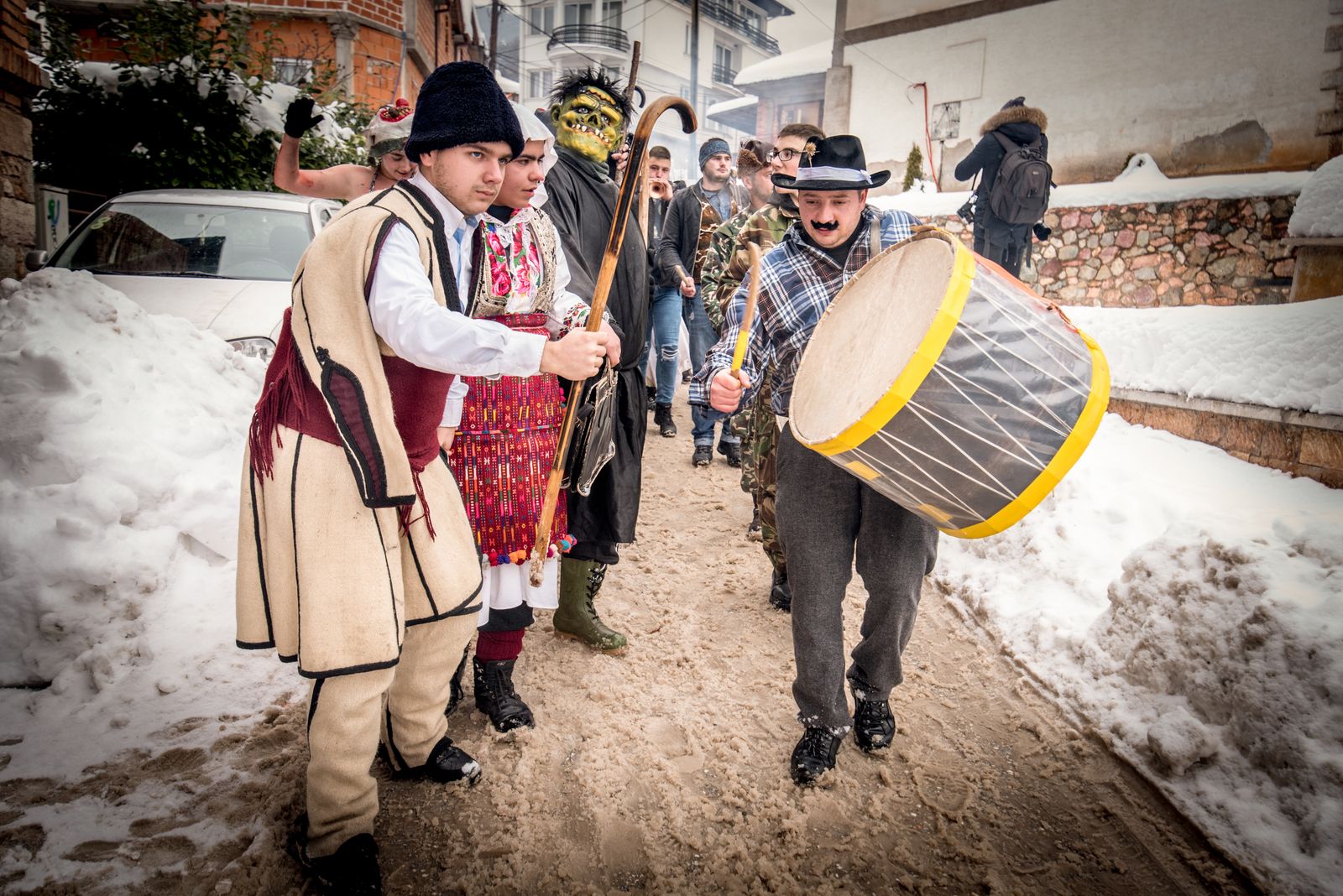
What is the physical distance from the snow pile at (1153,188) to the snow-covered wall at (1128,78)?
31 centimetres

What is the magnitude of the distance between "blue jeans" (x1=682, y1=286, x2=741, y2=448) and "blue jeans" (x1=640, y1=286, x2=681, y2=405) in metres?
0.16

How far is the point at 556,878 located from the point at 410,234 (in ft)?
5.66

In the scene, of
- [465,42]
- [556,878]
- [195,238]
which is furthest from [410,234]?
[465,42]

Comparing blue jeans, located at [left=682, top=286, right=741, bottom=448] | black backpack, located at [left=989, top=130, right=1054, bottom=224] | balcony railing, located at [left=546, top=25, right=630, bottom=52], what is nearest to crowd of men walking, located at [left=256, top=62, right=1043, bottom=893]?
blue jeans, located at [left=682, top=286, right=741, bottom=448]

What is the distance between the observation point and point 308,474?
181 cm

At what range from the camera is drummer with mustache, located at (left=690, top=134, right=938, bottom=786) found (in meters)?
2.55

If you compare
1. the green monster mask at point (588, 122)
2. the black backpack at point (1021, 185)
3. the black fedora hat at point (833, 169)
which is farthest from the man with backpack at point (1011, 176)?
the green monster mask at point (588, 122)

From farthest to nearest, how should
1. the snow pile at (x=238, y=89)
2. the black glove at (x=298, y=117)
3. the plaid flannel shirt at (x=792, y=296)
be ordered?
the snow pile at (x=238, y=89) → the black glove at (x=298, y=117) → the plaid flannel shirt at (x=792, y=296)

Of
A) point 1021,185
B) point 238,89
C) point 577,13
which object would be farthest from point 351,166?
point 577,13

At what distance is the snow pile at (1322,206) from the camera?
4410mm

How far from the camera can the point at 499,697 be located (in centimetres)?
279

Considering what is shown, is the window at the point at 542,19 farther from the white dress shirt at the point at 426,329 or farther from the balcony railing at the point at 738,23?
the white dress shirt at the point at 426,329

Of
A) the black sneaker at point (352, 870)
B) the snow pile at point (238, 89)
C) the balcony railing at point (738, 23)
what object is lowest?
the black sneaker at point (352, 870)

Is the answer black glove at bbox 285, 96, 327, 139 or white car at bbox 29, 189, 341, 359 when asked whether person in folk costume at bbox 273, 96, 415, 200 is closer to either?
black glove at bbox 285, 96, 327, 139
